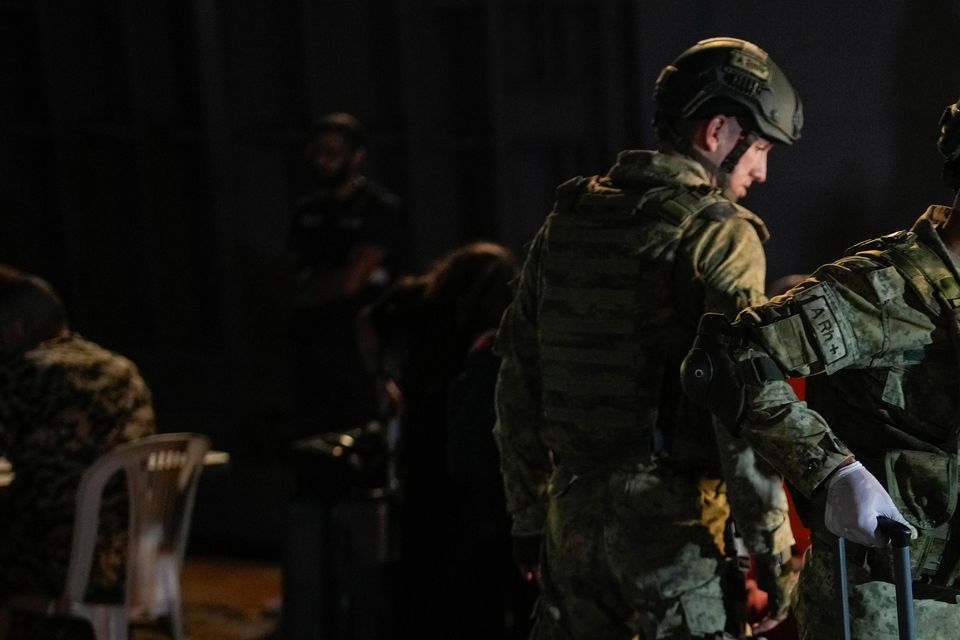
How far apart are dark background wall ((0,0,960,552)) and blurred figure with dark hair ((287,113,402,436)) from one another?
640 mm

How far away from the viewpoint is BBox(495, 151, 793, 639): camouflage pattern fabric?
321cm

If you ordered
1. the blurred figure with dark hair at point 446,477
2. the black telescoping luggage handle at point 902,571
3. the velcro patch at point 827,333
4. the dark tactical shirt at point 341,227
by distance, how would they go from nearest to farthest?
the black telescoping luggage handle at point 902,571 → the velcro patch at point 827,333 → the blurred figure with dark hair at point 446,477 → the dark tactical shirt at point 341,227

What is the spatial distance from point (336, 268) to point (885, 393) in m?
4.39

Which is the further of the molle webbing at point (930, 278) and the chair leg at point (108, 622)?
the chair leg at point (108, 622)

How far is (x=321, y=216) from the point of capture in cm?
689

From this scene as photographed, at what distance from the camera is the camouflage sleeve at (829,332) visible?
102 inches

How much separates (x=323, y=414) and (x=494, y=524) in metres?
2.81

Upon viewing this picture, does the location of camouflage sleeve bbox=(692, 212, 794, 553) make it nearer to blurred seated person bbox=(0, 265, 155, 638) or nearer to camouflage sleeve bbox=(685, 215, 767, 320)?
camouflage sleeve bbox=(685, 215, 767, 320)

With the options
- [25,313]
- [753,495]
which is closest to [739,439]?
[753,495]

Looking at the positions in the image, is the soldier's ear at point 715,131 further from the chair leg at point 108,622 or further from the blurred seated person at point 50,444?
the chair leg at point 108,622

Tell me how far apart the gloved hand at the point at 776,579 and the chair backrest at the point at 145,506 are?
2076mm

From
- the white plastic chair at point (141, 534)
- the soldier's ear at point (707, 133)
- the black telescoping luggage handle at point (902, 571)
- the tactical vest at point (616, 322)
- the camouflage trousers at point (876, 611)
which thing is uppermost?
the soldier's ear at point (707, 133)

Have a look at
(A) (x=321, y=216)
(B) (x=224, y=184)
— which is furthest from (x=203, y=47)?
(A) (x=321, y=216)

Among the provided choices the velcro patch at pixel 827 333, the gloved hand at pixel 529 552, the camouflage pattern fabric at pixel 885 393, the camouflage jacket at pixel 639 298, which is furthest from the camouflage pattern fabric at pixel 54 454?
the velcro patch at pixel 827 333
